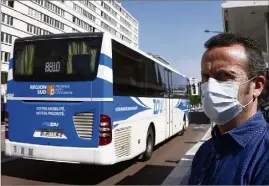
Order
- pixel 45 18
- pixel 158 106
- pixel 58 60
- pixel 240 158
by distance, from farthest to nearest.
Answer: pixel 45 18
pixel 158 106
pixel 58 60
pixel 240 158

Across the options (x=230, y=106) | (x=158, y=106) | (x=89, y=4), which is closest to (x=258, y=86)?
(x=230, y=106)

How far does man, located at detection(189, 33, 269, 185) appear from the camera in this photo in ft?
5.57

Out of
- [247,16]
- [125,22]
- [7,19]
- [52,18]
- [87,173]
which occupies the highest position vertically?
[125,22]

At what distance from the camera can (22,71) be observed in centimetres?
744

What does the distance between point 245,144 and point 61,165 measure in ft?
24.4

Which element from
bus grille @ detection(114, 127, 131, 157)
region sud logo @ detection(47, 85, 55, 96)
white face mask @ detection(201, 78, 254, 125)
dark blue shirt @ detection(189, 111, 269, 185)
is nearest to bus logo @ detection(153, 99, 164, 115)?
bus grille @ detection(114, 127, 131, 157)

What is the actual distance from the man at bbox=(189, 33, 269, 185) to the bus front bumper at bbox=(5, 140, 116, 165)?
463 cm

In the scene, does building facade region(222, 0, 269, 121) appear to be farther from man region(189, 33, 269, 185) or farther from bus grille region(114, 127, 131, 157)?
man region(189, 33, 269, 185)

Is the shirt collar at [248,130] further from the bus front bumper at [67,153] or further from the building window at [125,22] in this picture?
the building window at [125,22]

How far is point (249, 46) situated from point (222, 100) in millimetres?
366

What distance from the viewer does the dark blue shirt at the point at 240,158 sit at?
1580 mm

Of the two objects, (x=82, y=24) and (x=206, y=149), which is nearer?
(x=206, y=149)

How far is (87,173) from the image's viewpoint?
25.6 feet

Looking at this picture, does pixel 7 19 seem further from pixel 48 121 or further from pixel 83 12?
pixel 48 121
